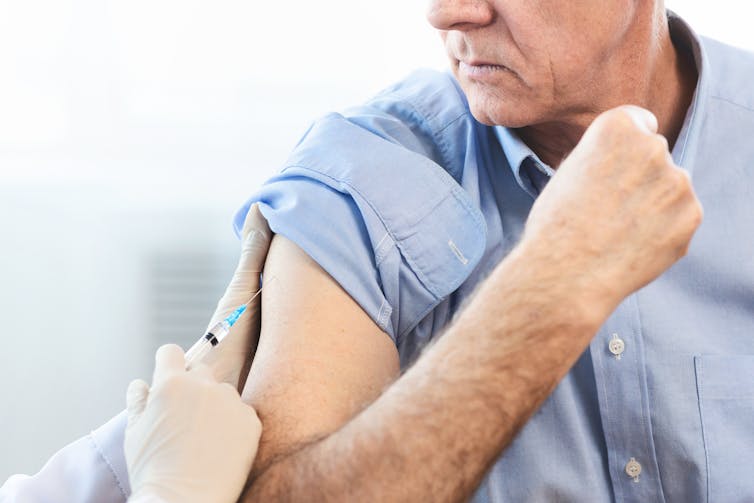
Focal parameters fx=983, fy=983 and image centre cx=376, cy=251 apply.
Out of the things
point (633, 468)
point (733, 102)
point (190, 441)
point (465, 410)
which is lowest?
point (633, 468)

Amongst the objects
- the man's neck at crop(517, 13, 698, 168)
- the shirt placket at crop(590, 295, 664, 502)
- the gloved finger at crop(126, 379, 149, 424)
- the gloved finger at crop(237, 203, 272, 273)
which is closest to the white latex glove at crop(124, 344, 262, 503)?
the gloved finger at crop(126, 379, 149, 424)

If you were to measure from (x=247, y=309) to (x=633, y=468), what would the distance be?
603 mm

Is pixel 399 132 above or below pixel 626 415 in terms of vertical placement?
above

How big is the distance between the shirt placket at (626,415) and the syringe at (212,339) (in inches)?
20.7

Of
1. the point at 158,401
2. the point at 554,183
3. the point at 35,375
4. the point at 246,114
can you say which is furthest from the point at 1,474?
the point at 554,183

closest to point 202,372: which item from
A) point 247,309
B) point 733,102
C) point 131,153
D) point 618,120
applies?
point 247,309

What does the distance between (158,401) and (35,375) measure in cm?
161

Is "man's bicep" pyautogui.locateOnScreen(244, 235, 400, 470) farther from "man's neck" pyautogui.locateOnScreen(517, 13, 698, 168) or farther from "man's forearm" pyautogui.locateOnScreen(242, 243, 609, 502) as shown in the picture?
"man's neck" pyautogui.locateOnScreen(517, 13, 698, 168)

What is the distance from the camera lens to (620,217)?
1.19 metres

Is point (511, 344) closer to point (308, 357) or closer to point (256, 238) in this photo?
point (308, 357)

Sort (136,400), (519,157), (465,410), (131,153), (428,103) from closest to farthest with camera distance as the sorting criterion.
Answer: (465,410)
(136,400)
(519,157)
(428,103)
(131,153)

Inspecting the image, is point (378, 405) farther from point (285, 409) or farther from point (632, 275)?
point (632, 275)

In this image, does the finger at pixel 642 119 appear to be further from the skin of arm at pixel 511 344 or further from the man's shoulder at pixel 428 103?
the man's shoulder at pixel 428 103

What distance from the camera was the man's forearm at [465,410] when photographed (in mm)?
1152
